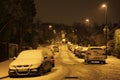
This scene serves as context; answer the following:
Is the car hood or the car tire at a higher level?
the car hood

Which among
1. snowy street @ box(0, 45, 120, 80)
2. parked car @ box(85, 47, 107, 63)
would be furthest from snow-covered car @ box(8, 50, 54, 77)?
parked car @ box(85, 47, 107, 63)

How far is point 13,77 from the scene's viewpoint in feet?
70.0

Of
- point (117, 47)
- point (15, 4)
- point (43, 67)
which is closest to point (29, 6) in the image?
point (117, 47)

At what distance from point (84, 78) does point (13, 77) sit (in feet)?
14.9

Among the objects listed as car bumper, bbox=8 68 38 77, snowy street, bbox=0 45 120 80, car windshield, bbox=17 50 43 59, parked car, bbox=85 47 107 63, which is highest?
car windshield, bbox=17 50 43 59

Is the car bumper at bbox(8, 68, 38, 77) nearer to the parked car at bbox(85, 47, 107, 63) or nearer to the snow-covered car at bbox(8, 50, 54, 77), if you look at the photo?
the snow-covered car at bbox(8, 50, 54, 77)

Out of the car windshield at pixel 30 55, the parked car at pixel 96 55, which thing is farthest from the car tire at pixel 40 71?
the parked car at pixel 96 55

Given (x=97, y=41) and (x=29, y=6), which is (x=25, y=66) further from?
(x=97, y=41)

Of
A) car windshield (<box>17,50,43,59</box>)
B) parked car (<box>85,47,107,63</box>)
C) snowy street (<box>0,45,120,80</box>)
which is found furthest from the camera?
parked car (<box>85,47,107,63</box>)

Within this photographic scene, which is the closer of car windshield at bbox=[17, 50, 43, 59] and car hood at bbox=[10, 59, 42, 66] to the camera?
car hood at bbox=[10, 59, 42, 66]

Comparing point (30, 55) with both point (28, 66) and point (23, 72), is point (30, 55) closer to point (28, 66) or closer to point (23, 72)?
point (28, 66)

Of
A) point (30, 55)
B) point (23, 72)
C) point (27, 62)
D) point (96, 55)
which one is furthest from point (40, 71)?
point (96, 55)

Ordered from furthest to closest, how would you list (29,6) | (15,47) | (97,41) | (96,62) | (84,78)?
(97,41) → (29,6) → (15,47) → (96,62) → (84,78)

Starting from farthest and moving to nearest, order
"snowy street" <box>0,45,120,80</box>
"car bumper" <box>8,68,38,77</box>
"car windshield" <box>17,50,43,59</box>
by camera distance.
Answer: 1. "car windshield" <box>17,50,43,59</box>
2. "car bumper" <box>8,68,38,77</box>
3. "snowy street" <box>0,45,120,80</box>
